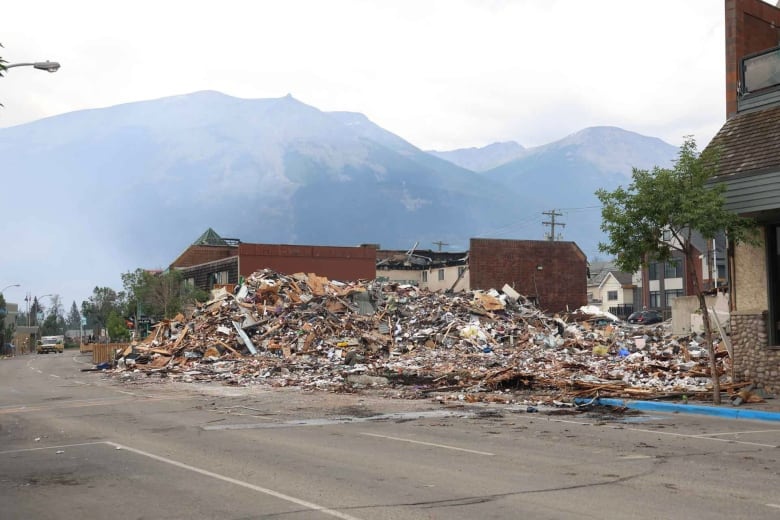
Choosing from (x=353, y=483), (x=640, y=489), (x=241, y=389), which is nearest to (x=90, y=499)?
(x=353, y=483)

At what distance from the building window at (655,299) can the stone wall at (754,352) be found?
74585 mm

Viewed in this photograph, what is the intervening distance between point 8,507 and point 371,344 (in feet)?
95.5

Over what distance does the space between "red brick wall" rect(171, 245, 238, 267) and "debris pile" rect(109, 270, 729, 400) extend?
121 feet

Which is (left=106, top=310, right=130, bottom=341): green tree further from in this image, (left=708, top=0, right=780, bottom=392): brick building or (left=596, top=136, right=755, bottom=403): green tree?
(left=708, top=0, right=780, bottom=392): brick building

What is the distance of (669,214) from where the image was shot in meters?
16.3

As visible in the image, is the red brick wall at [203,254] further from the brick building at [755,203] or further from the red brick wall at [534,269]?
the brick building at [755,203]

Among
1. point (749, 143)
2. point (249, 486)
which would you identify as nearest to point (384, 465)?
point (249, 486)

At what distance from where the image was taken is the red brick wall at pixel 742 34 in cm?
1994

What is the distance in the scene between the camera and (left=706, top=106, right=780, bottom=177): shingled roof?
16.7 meters

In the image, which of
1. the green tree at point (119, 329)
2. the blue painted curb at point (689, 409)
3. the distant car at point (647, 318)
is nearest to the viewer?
the blue painted curb at point (689, 409)

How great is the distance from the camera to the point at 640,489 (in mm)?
8180

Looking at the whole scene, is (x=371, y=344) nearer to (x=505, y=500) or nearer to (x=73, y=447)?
(x=73, y=447)

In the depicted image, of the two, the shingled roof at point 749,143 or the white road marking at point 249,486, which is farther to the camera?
the shingled roof at point 749,143

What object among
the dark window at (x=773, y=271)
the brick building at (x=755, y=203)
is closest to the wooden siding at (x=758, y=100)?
the brick building at (x=755, y=203)
